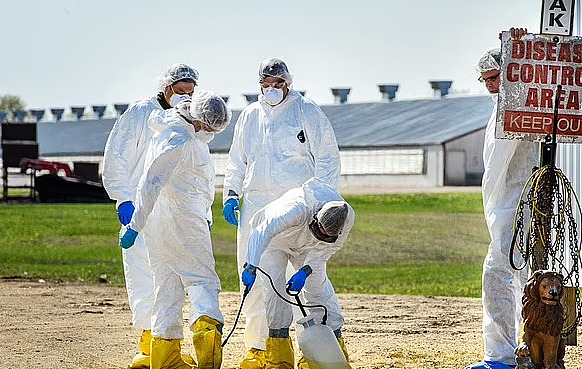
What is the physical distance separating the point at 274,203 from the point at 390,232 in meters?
18.8

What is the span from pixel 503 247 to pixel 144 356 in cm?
256

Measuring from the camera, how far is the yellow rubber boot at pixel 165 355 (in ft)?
26.0

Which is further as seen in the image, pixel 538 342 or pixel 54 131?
pixel 54 131

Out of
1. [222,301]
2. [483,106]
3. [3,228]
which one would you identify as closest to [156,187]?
[222,301]

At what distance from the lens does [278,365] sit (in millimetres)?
7973

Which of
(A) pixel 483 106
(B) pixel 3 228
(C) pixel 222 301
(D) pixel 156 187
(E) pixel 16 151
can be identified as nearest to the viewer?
(D) pixel 156 187

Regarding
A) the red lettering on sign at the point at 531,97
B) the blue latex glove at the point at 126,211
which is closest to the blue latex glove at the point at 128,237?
the blue latex glove at the point at 126,211

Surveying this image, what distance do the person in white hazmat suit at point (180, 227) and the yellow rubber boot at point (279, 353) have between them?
15.2 inches

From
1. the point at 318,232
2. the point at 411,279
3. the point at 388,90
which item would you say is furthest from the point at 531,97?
the point at 388,90

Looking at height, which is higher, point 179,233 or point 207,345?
point 179,233

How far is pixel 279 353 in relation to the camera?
796 cm

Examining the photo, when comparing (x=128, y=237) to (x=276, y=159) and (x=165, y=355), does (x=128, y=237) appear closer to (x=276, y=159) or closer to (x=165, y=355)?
(x=165, y=355)

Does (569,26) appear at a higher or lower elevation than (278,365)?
higher

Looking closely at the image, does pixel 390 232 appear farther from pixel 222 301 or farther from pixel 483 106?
pixel 483 106
